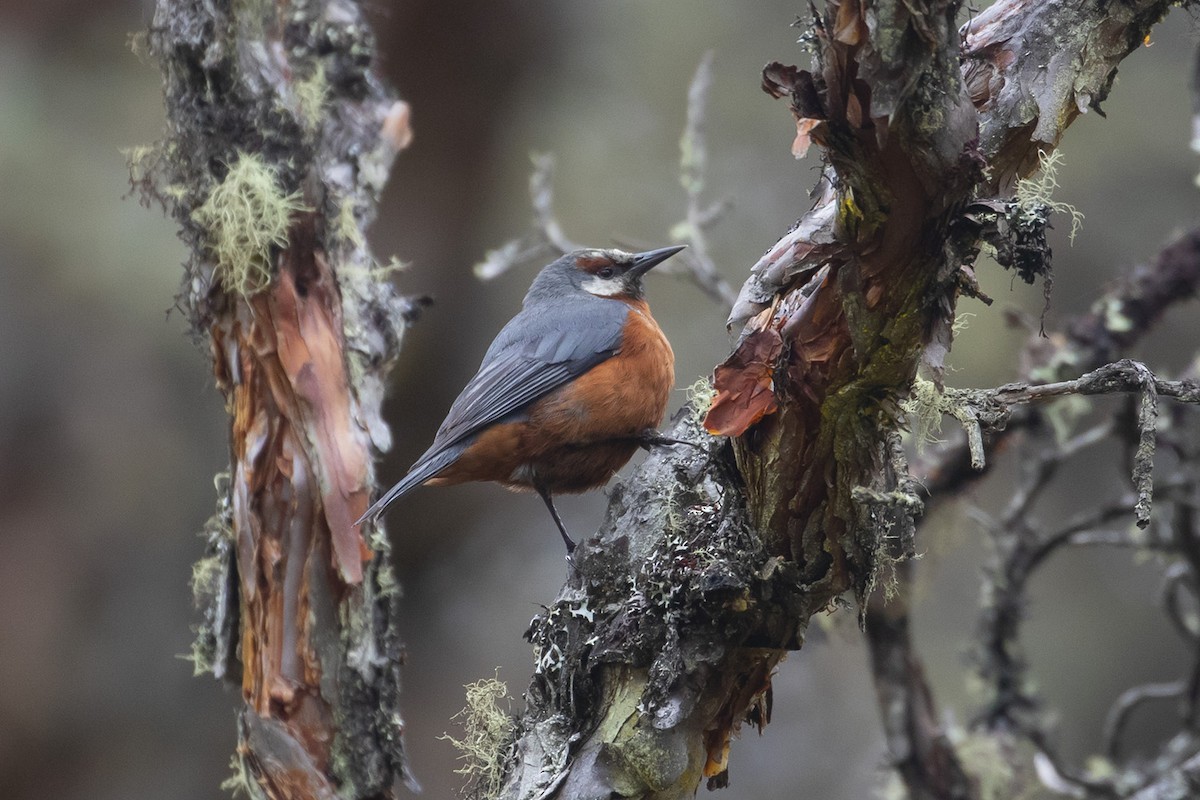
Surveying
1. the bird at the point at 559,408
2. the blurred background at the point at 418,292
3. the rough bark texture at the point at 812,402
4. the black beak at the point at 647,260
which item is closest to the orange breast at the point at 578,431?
the bird at the point at 559,408

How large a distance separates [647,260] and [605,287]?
234mm

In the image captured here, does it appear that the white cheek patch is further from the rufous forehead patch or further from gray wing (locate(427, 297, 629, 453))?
gray wing (locate(427, 297, 629, 453))

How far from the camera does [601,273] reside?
A: 5129mm

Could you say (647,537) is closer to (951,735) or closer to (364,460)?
(364,460)

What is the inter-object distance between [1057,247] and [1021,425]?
11.3ft

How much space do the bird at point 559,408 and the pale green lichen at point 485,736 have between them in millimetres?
1080

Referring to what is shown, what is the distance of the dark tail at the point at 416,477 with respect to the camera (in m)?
3.52

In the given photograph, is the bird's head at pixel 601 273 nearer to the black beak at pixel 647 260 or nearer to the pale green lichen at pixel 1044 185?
the black beak at pixel 647 260

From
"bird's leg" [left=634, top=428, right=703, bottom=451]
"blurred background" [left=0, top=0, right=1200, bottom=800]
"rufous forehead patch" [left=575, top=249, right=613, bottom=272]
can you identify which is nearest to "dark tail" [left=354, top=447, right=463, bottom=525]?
"bird's leg" [left=634, top=428, right=703, bottom=451]

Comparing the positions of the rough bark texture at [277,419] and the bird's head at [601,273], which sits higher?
the bird's head at [601,273]

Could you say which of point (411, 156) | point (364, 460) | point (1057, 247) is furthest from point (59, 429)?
point (1057, 247)

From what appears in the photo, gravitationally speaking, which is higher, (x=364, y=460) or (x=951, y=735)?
(x=364, y=460)

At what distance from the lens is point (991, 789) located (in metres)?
4.50

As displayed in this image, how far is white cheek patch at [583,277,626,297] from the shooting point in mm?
5055
